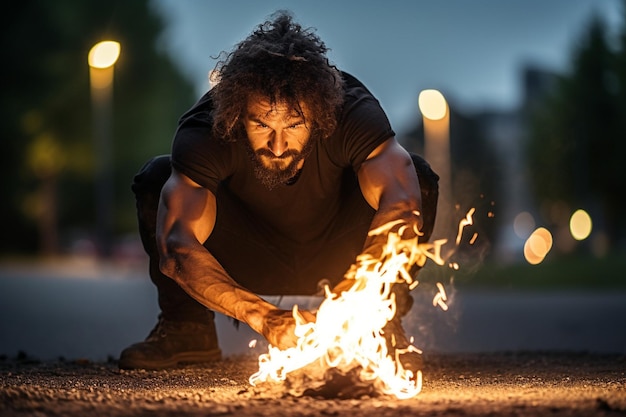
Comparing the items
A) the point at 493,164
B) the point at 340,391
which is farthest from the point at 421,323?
the point at 493,164

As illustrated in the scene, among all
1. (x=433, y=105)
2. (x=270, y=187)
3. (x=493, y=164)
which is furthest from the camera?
(x=493, y=164)

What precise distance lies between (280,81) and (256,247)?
1402mm

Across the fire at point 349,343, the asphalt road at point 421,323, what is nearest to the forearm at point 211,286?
the fire at point 349,343

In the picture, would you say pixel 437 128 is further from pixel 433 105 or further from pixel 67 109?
pixel 67 109

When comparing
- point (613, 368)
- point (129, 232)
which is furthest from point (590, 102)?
point (613, 368)

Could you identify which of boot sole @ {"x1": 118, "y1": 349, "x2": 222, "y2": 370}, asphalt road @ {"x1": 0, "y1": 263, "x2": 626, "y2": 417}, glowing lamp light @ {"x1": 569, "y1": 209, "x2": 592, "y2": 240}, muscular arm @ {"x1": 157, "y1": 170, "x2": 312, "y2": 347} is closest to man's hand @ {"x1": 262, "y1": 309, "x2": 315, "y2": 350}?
muscular arm @ {"x1": 157, "y1": 170, "x2": 312, "y2": 347}

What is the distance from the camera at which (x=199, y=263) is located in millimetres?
5641

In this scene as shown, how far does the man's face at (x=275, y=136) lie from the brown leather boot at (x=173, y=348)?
1388mm

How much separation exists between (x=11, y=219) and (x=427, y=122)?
20.0 metres

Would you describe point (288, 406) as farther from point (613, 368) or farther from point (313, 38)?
point (613, 368)

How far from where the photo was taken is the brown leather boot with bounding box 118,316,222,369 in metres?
6.60

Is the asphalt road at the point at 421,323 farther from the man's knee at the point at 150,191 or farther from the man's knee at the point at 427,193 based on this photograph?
the man's knee at the point at 150,191

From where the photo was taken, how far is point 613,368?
6832 millimetres

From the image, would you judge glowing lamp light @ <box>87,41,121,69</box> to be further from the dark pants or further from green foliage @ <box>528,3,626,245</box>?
green foliage @ <box>528,3,626,245</box>
